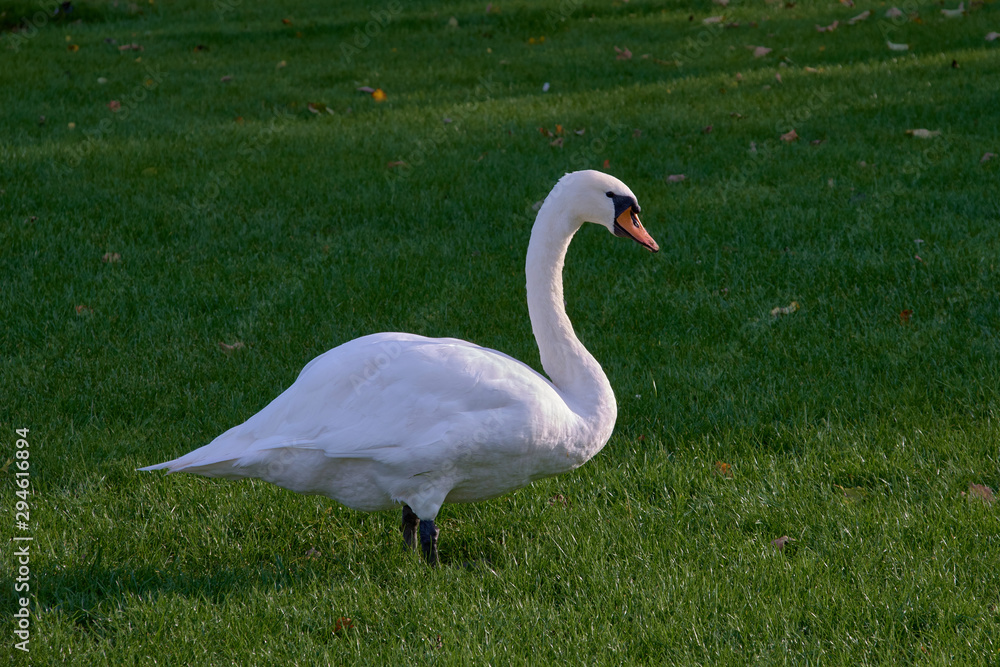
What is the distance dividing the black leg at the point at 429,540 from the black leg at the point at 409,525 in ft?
0.60

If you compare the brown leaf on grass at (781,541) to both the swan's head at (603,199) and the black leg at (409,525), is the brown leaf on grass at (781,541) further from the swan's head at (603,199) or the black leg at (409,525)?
the black leg at (409,525)

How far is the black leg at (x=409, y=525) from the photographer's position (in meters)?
3.91

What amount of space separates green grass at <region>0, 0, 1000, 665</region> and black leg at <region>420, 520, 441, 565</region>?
0.09 metres

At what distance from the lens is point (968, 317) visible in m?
5.58

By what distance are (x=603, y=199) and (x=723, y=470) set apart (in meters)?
1.35

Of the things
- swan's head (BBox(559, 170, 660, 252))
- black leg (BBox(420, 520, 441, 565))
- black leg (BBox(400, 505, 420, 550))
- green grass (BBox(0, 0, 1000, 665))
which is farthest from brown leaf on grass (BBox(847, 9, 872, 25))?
black leg (BBox(420, 520, 441, 565))

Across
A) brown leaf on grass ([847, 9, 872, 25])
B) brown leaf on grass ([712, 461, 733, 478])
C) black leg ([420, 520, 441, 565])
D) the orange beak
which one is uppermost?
the orange beak

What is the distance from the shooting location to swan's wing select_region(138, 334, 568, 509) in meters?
3.43

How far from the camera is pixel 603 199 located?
3881mm

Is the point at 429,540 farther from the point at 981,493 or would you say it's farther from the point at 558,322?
the point at 981,493

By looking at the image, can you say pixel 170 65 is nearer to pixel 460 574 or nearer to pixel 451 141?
pixel 451 141

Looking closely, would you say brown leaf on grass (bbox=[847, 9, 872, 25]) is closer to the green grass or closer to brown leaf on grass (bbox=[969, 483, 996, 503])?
the green grass

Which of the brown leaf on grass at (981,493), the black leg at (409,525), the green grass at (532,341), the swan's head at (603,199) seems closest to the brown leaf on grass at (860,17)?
the green grass at (532,341)

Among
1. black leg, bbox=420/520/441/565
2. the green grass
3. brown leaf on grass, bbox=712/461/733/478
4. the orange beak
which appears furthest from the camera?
brown leaf on grass, bbox=712/461/733/478
